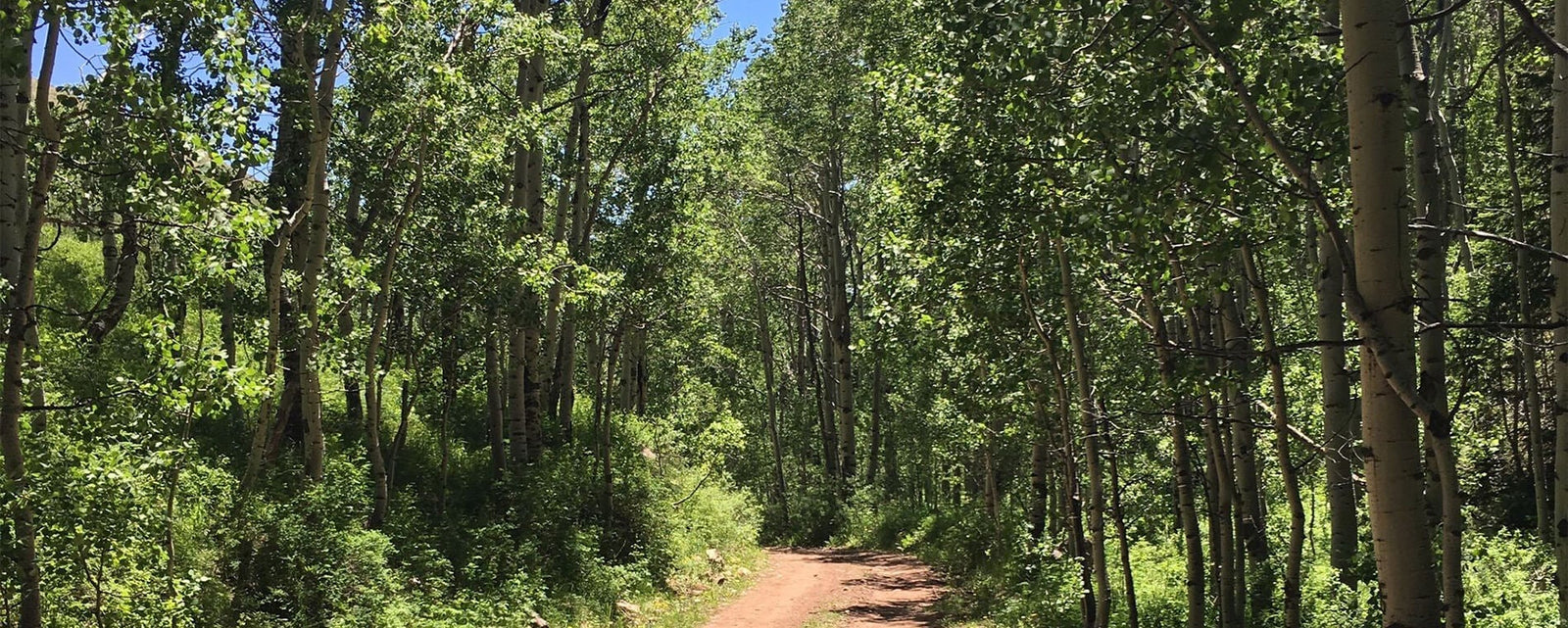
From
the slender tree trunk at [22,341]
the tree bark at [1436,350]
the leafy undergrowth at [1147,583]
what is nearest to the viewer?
the tree bark at [1436,350]

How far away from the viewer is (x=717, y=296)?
781 inches

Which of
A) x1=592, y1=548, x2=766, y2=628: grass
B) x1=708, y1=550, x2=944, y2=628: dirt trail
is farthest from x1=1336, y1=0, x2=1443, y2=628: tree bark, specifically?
x1=592, y1=548, x2=766, y2=628: grass

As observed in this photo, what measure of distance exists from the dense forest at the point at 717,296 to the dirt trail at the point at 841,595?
2.60 feet

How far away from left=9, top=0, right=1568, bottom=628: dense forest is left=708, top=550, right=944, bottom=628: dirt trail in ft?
2.60

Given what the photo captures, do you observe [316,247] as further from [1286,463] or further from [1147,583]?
[1147,583]

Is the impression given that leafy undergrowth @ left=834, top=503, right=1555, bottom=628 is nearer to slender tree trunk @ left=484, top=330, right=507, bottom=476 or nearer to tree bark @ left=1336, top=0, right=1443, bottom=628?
tree bark @ left=1336, top=0, right=1443, bottom=628

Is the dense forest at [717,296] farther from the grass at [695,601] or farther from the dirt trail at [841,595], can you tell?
the dirt trail at [841,595]

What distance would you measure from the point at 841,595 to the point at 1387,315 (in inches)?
518

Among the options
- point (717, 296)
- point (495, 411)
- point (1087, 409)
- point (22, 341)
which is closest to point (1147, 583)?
point (1087, 409)

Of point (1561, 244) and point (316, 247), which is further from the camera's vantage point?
point (316, 247)

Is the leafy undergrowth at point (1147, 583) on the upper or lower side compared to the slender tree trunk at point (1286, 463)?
lower

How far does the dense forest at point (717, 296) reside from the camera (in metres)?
4.29

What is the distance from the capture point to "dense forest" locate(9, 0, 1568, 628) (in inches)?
169

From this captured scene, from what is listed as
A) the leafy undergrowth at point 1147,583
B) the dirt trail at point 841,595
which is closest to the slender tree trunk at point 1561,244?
the leafy undergrowth at point 1147,583
